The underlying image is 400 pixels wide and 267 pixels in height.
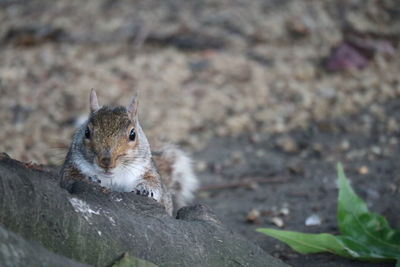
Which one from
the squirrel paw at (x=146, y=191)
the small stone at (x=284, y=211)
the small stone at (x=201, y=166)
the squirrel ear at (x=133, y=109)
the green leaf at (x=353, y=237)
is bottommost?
the green leaf at (x=353, y=237)

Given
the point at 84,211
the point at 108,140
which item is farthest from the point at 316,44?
the point at 84,211

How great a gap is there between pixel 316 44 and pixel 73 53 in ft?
6.70

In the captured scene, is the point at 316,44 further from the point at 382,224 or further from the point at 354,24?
the point at 382,224

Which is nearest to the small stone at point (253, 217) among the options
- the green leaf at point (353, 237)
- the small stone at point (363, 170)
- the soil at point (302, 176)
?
the soil at point (302, 176)

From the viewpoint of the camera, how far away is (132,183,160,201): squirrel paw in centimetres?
278

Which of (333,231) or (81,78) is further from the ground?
(81,78)

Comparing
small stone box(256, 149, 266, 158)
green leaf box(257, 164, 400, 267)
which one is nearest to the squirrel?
green leaf box(257, 164, 400, 267)

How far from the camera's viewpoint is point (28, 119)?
5.06m

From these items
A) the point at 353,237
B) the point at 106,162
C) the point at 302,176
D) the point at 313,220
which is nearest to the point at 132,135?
the point at 106,162

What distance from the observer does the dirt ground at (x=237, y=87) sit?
421 cm

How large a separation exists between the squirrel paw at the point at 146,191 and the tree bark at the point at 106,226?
0.18 m

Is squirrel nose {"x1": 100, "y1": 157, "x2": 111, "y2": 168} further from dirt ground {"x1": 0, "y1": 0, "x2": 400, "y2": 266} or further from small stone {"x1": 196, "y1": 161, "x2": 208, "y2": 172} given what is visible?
small stone {"x1": 196, "y1": 161, "x2": 208, "y2": 172}

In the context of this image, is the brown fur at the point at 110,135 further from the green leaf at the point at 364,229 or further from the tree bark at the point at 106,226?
the green leaf at the point at 364,229

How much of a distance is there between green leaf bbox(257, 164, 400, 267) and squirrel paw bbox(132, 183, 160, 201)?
0.47 meters
